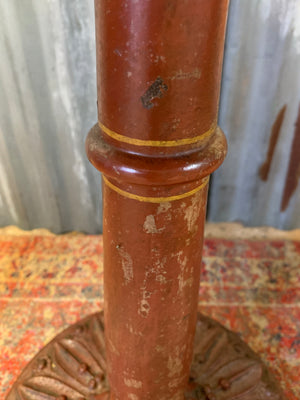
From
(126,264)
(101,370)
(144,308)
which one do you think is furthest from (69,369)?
(126,264)

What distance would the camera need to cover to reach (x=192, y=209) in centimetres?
111

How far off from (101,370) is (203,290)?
2.75 ft

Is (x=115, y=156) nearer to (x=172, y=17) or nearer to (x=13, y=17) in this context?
(x=172, y=17)

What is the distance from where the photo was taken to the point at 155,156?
0.98 metres

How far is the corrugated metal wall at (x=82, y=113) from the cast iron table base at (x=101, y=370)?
1.04 m

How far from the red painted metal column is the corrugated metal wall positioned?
4.50 feet

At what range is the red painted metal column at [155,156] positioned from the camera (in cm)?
87

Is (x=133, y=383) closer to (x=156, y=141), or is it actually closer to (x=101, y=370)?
(x=101, y=370)

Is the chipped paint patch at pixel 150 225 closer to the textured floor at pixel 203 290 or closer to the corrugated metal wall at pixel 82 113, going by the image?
the textured floor at pixel 203 290

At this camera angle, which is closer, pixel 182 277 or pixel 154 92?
pixel 154 92

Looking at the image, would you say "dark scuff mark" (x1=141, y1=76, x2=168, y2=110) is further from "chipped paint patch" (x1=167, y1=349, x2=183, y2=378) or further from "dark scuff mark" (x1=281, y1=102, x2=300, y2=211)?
"dark scuff mark" (x1=281, y1=102, x2=300, y2=211)

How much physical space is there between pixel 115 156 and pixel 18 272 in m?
1.82

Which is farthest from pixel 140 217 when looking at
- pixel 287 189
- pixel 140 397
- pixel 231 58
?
A: pixel 287 189

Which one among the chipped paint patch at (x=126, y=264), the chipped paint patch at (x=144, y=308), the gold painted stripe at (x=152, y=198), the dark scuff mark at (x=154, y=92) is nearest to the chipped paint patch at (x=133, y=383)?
the chipped paint patch at (x=144, y=308)
